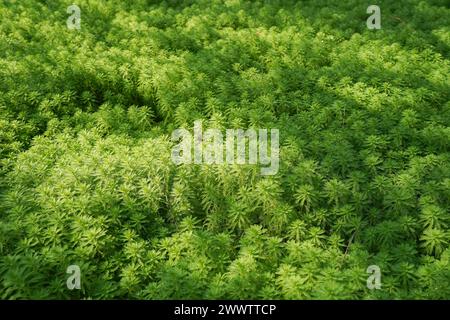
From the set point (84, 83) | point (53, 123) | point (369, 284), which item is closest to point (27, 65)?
point (84, 83)

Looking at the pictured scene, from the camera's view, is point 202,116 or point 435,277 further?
point 202,116

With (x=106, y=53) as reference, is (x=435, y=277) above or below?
below

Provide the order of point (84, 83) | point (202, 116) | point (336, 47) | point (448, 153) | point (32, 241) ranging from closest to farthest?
point (32, 241) < point (448, 153) < point (202, 116) < point (84, 83) < point (336, 47)

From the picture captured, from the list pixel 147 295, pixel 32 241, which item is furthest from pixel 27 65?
pixel 147 295

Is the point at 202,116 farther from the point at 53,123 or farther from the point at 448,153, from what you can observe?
the point at 448,153
